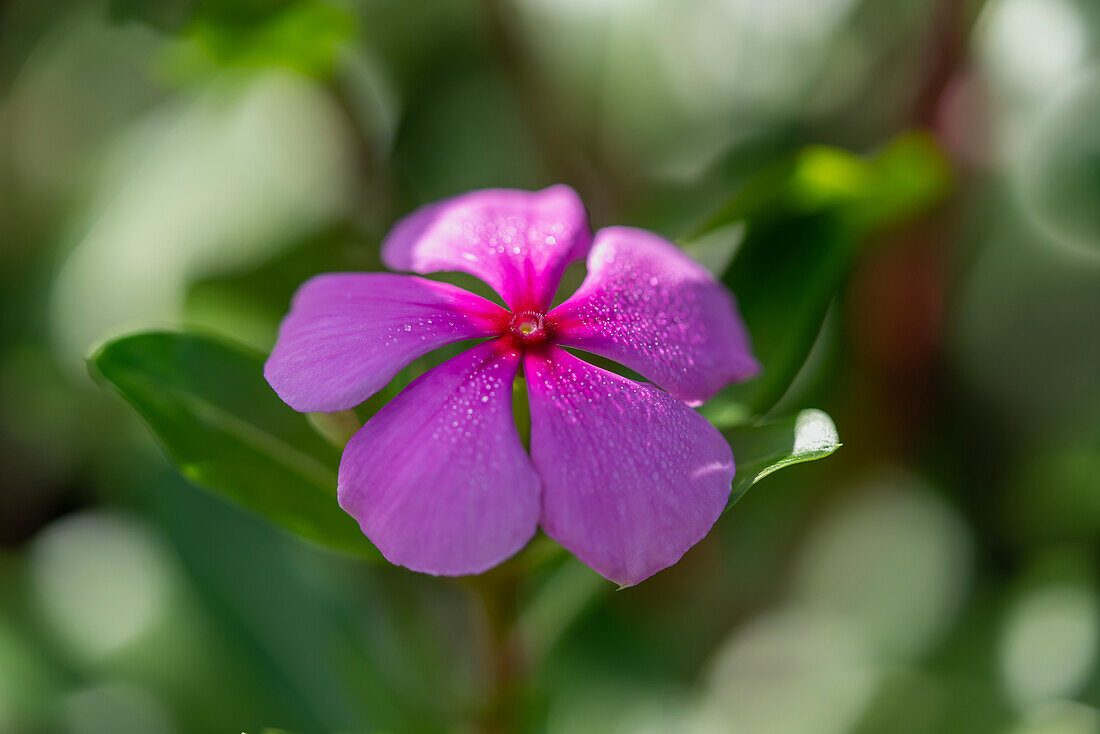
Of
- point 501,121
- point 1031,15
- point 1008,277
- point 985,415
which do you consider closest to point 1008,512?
point 985,415

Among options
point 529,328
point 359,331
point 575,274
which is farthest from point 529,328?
point 575,274

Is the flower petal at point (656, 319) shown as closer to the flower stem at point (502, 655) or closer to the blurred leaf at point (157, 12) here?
the flower stem at point (502, 655)

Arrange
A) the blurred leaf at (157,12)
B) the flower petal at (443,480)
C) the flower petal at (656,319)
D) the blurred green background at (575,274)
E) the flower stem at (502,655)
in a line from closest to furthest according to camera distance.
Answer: the flower petal at (443,480)
the flower petal at (656,319)
the flower stem at (502,655)
the blurred leaf at (157,12)
the blurred green background at (575,274)

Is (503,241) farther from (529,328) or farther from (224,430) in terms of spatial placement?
(224,430)

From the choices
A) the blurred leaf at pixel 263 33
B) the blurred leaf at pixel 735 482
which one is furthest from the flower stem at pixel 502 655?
the blurred leaf at pixel 263 33

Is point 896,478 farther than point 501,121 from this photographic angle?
No

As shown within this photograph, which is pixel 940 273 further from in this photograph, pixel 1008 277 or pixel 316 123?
pixel 316 123

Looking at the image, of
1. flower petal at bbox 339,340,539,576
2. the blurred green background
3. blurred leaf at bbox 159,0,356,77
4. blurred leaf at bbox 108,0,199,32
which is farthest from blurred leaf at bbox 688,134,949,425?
blurred leaf at bbox 108,0,199,32

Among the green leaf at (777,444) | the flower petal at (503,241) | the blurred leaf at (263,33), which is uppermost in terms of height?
the blurred leaf at (263,33)
